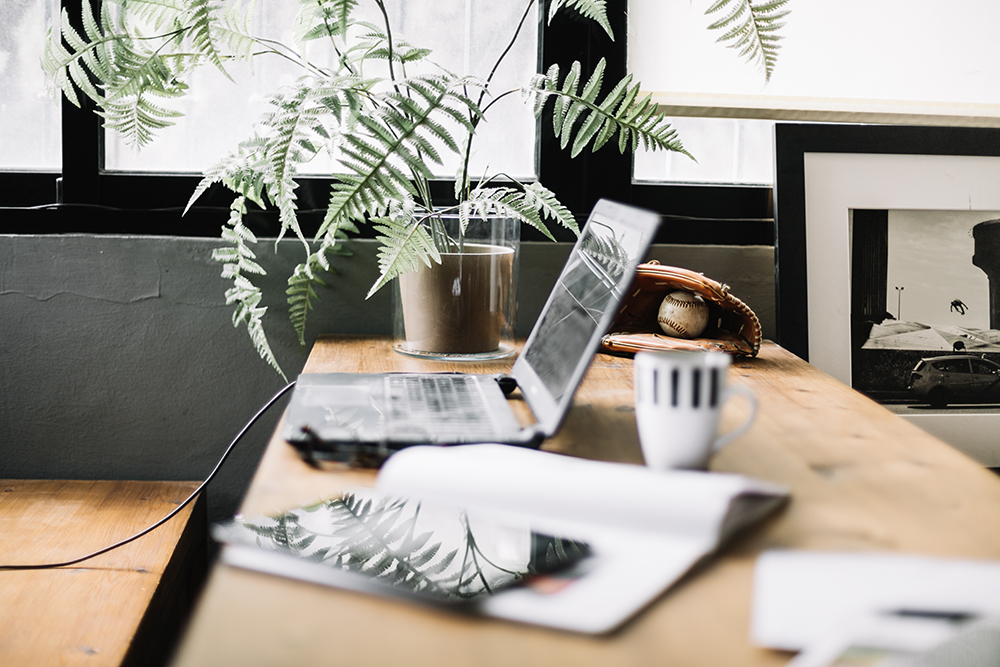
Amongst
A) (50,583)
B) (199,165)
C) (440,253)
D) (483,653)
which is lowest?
(50,583)

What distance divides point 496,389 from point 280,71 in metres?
0.83

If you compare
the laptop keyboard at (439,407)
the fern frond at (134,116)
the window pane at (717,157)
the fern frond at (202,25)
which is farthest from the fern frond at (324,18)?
the window pane at (717,157)

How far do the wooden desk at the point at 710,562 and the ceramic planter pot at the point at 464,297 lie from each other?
220 millimetres

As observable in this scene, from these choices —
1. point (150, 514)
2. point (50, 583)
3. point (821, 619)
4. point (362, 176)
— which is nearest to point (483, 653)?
point (821, 619)

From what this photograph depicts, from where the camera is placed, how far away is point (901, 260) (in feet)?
4.26

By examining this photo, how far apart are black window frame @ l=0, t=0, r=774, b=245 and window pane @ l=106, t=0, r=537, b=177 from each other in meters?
0.04

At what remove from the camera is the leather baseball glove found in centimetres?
113

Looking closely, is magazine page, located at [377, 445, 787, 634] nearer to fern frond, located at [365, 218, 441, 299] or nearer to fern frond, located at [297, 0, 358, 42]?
fern frond, located at [365, 218, 441, 299]

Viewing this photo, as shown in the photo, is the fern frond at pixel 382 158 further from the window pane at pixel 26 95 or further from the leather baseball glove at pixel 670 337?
the window pane at pixel 26 95

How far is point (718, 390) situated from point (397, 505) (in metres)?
0.27

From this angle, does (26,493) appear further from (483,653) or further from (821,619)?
(821,619)

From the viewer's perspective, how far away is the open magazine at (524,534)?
1.44ft

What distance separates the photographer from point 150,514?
3.78 feet

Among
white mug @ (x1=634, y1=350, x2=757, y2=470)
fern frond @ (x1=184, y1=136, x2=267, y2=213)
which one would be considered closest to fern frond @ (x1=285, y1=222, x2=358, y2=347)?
fern frond @ (x1=184, y1=136, x2=267, y2=213)
